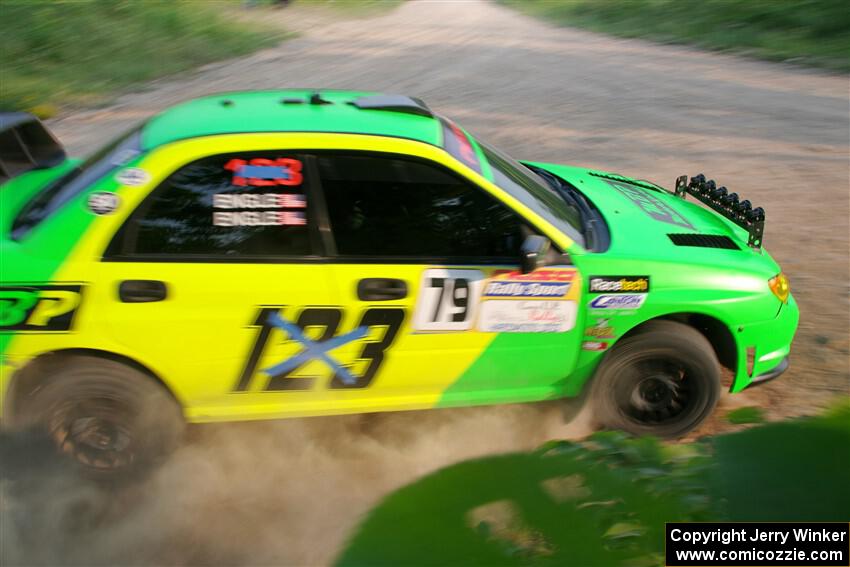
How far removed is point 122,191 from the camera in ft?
10.6

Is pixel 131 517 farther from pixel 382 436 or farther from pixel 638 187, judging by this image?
pixel 638 187

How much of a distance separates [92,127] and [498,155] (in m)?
7.37

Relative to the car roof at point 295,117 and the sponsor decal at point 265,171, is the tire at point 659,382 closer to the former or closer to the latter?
the car roof at point 295,117

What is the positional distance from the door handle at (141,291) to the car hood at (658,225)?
2.07 m

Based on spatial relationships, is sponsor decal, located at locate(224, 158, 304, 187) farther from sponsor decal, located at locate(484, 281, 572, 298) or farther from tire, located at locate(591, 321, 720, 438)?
tire, located at locate(591, 321, 720, 438)

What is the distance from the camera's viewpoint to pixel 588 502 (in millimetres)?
1102

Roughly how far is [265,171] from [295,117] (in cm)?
36

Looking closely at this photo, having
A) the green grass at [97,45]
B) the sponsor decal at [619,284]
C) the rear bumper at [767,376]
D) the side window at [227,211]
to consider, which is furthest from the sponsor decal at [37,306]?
the green grass at [97,45]

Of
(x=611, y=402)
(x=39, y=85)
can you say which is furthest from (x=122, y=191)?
Answer: (x=39, y=85)

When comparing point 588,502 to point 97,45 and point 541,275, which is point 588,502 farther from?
point 97,45

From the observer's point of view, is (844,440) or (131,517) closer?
(844,440)

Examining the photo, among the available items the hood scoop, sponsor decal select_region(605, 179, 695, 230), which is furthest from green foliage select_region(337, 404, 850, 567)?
sponsor decal select_region(605, 179, 695, 230)

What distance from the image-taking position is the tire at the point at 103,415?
10.8ft

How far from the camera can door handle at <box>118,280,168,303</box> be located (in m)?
3.21
